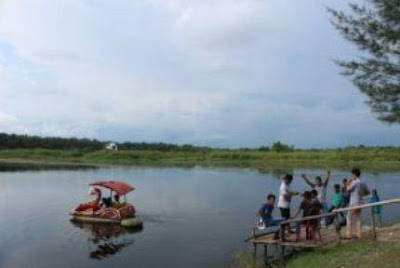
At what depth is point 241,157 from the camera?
118 metres

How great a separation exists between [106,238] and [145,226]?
12.5ft

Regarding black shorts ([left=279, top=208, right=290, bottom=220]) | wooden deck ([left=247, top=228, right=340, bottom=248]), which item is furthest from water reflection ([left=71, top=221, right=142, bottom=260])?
black shorts ([left=279, top=208, right=290, bottom=220])

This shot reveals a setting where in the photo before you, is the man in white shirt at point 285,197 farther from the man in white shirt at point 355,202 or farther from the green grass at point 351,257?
the man in white shirt at point 355,202

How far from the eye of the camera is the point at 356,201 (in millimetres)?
20750

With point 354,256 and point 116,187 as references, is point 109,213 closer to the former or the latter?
point 116,187

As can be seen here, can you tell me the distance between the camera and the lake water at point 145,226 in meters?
26.9

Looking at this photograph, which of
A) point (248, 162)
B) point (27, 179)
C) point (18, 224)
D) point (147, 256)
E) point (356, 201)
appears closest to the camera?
point (356, 201)

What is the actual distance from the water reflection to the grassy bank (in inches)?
2443

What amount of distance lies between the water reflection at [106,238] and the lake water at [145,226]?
1.7 inches

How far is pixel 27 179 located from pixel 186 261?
46.1 metres

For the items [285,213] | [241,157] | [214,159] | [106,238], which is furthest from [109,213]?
[214,159]

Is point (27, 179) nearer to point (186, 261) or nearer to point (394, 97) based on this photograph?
point (186, 261)

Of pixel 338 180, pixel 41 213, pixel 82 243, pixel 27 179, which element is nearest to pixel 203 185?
pixel 338 180

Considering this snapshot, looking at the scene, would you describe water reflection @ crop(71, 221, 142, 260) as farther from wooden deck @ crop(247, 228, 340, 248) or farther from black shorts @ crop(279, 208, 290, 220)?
black shorts @ crop(279, 208, 290, 220)
